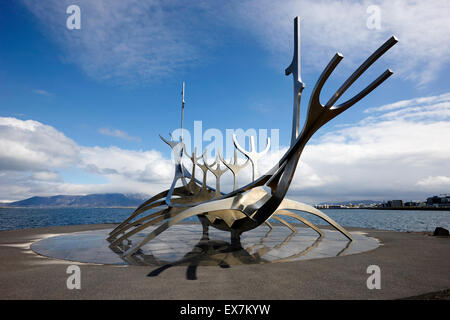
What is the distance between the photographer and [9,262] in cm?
945

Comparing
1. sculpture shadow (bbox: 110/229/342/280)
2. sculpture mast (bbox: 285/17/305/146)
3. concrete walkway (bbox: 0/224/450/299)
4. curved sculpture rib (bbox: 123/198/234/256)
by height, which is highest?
sculpture mast (bbox: 285/17/305/146)

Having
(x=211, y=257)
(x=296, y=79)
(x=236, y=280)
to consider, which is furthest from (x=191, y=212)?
(x=296, y=79)

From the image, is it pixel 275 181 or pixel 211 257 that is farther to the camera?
pixel 275 181

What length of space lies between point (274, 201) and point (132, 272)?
5.54m

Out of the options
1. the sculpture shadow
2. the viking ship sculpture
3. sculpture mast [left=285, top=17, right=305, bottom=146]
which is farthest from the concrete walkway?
sculpture mast [left=285, top=17, right=305, bottom=146]

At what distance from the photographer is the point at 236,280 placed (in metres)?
7.08

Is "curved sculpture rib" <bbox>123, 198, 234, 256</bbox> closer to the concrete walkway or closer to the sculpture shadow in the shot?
the sculpture shadow

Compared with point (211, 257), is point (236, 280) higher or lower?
higher

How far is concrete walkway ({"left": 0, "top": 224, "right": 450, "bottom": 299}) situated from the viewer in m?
5.92

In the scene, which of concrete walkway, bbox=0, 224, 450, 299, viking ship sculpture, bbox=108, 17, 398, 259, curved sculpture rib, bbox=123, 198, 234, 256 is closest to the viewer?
concrete walkway, bbox=0, 224, 450, 299

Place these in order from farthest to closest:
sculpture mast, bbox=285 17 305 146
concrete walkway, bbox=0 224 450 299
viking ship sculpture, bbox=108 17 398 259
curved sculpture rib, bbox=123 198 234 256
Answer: sculpture mast, bbox=285 17 305 146, curved sculpture rib, bbox=123 198 234 256, viking ship sculpture, bbox=108 17 398 259, concrete walkway, bbox=0 224 450 299

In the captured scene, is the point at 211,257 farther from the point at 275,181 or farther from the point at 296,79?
the point at 296,79

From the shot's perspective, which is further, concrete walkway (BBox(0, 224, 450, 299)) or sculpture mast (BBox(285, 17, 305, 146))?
sculpture mast (BBox(285, 17, 305, 146))
